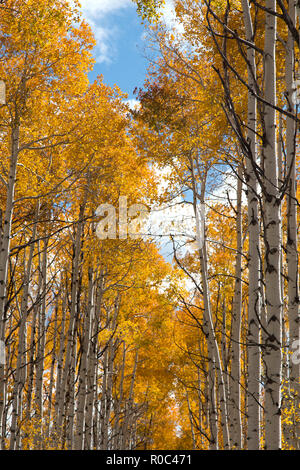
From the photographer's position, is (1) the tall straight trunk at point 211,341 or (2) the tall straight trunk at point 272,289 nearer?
(2) the tall straight trunk at point 272,289

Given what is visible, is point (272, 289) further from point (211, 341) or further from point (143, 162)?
point (143, 162)

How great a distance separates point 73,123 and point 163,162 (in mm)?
1746

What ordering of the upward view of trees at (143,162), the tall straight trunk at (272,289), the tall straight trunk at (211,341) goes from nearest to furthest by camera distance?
the tall straight trunk at (272,289) < the upward view of trees at (143,162) < the tall straight trunk at (211,341)

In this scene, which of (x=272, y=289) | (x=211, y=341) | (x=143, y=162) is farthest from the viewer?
(x=143, y=162)

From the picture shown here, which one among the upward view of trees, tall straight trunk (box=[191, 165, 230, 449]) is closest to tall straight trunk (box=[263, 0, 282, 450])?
the upward view of trees

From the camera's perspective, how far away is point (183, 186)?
7.45m

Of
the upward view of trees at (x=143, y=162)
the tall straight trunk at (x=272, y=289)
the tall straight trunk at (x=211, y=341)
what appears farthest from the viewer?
the tall straight trunk at (x=211, y=341)

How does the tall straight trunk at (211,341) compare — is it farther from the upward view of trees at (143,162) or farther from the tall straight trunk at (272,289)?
the tall straight trunk at (272,289)

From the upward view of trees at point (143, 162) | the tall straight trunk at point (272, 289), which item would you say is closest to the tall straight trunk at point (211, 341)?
the upward view of trees at point (143, 162)

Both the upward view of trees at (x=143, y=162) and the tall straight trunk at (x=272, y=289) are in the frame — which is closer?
the tall straight trunk at (x=272, y=289)

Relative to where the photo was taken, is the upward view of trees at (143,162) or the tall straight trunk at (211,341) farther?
the tall straight trunk at (211,341)

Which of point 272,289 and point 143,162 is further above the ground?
point 143,162

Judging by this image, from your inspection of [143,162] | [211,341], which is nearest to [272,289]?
[211,341]
